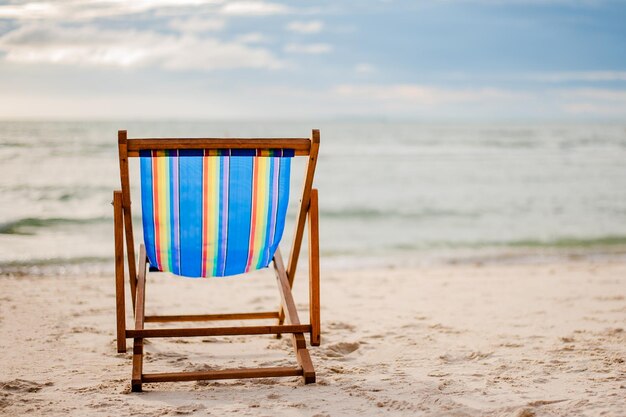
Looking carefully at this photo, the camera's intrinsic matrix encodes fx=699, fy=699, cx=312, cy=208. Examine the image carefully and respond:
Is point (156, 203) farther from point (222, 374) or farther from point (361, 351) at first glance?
point (361, 351)

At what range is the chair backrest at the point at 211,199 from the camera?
2.92 meters

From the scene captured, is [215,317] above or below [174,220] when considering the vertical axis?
below

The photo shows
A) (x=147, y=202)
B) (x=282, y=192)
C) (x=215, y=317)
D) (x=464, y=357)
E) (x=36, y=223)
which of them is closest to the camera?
(x=147, y=202)

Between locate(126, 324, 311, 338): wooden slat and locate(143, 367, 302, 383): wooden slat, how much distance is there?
6.2 inches

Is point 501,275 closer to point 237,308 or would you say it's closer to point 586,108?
point 237,308

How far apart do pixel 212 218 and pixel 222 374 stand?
0.68 meters

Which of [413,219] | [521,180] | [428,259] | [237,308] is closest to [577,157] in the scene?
[521,180]

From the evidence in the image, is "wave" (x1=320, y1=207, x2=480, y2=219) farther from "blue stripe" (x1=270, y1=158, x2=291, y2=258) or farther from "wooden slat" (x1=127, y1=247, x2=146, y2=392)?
"wooden slat" (x1=127, y1=247, x2=146, y2=392)

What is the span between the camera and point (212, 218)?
310cm

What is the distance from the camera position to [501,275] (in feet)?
19.7

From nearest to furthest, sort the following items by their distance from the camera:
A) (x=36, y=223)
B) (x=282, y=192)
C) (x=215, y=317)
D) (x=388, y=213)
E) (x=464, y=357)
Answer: (x=282, y=192) < (x=464, y=357) < (x=215, y=317) < (x=36, y=223) < (x=388, y=213)

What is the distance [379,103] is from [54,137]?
88.6ft

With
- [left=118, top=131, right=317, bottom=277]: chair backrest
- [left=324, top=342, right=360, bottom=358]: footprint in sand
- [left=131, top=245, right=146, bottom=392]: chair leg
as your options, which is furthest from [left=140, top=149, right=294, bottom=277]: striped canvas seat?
[left=324, top=342, right=360, bottom=358]: footprint in sand

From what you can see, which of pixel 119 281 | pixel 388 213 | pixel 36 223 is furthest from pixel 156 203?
pixel 388 213
